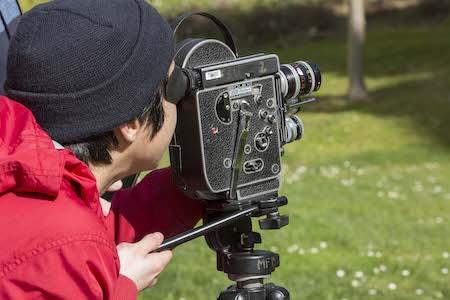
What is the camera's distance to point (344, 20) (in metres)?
21.1

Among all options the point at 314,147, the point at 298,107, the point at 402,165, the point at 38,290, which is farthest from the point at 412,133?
the point at 38,290

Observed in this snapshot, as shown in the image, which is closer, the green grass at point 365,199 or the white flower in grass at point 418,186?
the green grass at point 365,199

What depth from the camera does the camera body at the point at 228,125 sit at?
2.40 metres

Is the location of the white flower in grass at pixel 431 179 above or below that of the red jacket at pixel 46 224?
below

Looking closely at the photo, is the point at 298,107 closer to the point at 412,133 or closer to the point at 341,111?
the point at 412,133

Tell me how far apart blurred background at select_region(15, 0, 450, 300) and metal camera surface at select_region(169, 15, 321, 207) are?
18 cm

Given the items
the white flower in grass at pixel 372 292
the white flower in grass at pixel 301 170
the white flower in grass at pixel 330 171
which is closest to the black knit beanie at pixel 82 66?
the white flower in grass at pixel 372 292

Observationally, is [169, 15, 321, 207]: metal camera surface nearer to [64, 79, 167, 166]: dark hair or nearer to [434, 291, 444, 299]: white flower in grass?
[64, 79, 167, 166]: dark hair

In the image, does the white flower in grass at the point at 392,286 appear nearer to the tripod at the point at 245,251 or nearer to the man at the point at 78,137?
the tripod at the point at 245,251

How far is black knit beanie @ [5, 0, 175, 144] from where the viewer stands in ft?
6.88

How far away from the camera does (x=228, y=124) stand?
2.45 meters

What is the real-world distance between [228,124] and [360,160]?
29.0 ft

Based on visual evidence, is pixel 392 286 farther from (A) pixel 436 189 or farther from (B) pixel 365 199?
(A) pixel 436 189

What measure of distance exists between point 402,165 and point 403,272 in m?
5.06
